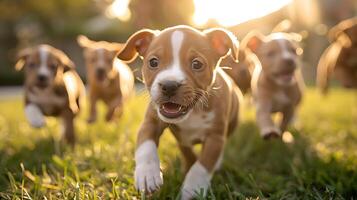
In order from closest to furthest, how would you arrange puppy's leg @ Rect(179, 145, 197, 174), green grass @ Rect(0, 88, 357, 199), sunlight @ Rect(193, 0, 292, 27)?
green grass @ Rect(0, 88, 357, 199) < puppy's leg @ Rect(179, 145, 197, 174) < sunlight @ Rect(193, 0, 292, 27)

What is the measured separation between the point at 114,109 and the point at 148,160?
4.33m

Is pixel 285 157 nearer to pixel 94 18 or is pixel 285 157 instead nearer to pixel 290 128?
pixel 290 128

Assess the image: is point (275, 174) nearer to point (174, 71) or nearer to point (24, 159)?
point (174, 71)

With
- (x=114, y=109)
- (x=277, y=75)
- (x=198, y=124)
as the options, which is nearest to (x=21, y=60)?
(x=114, y=109)

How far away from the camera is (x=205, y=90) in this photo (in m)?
3.64

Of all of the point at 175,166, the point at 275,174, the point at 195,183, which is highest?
the point at 175,166

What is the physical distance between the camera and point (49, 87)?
20.5ft

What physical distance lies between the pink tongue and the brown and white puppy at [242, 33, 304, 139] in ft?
7.23

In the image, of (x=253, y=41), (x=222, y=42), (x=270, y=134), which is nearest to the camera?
(x=222, y=42)

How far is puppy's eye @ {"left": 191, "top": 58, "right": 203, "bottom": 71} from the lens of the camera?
3.53 metres

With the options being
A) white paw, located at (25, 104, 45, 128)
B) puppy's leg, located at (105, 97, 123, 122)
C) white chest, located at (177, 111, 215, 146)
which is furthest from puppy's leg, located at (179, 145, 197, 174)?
puppy's leg, located at (105, 97, 123, 122)

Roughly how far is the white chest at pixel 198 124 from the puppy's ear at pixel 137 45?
0.61 m

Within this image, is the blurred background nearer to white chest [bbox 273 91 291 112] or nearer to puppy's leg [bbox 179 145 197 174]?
white chest [bbox 273 91 291 112]

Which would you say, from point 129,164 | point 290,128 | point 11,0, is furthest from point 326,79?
point 11,0
